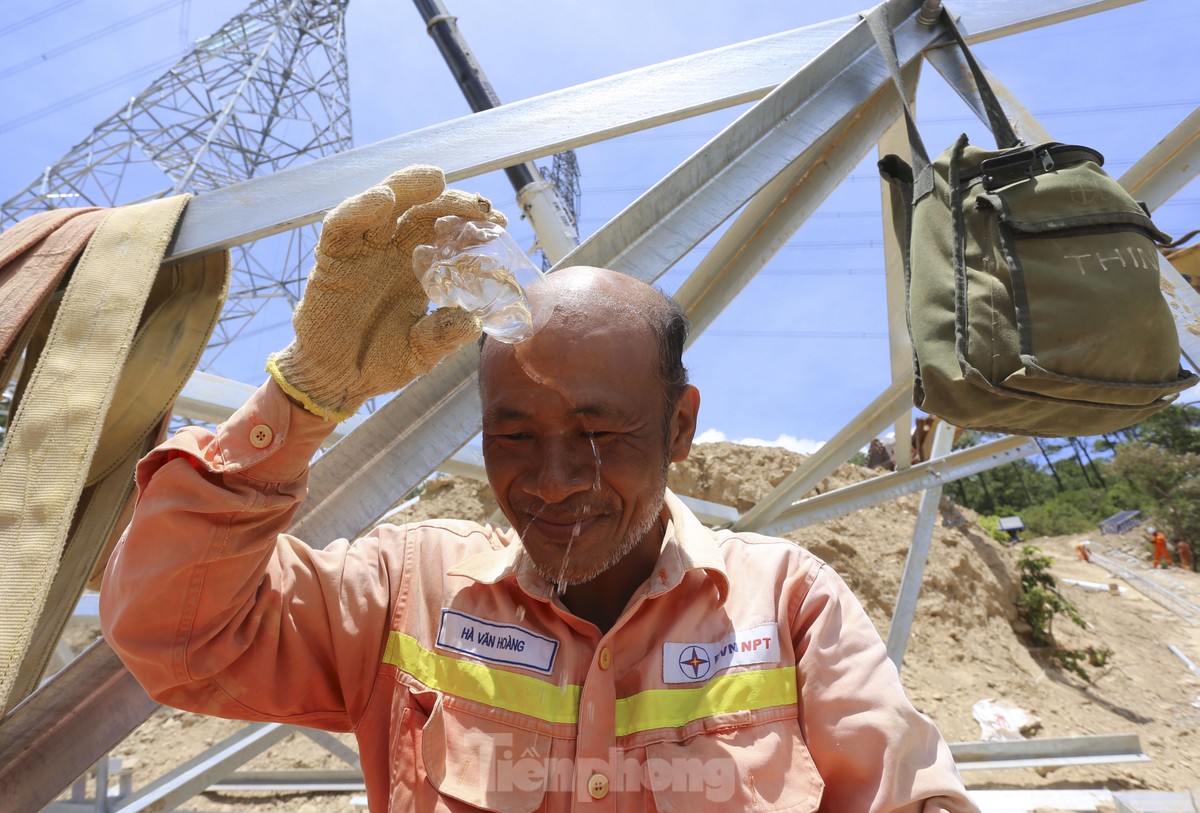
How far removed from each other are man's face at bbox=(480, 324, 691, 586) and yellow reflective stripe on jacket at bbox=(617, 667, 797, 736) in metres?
0.25

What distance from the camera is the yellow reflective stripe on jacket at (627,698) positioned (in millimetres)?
1429

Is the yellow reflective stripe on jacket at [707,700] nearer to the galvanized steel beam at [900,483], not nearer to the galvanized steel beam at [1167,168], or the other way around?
the galvanized steel beam at [1167,168]

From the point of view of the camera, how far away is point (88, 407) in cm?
152

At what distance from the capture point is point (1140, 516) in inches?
1247

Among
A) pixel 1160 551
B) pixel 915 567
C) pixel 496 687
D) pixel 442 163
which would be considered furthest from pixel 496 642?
pixel 1160 551

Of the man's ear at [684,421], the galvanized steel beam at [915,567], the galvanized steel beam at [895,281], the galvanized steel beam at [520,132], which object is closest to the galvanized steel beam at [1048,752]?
the galvanized steel beam at [915,567]

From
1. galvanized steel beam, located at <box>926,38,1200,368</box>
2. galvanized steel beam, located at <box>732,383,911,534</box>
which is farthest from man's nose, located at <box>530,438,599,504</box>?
galvanized steel beam, located at <box>732,383,911,534</box>

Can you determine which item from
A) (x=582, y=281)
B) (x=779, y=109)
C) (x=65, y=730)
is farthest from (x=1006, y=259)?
(x=65, y=730)

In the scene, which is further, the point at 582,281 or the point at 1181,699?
the point at 1181,699

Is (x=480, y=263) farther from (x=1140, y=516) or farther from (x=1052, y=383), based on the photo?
(x=1140, y=516)

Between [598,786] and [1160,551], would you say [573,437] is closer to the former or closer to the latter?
[598,786]

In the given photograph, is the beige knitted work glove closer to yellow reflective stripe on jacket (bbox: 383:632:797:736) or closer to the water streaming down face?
the water streaming down face

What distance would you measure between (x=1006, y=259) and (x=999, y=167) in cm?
24

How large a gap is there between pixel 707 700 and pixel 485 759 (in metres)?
0.40
